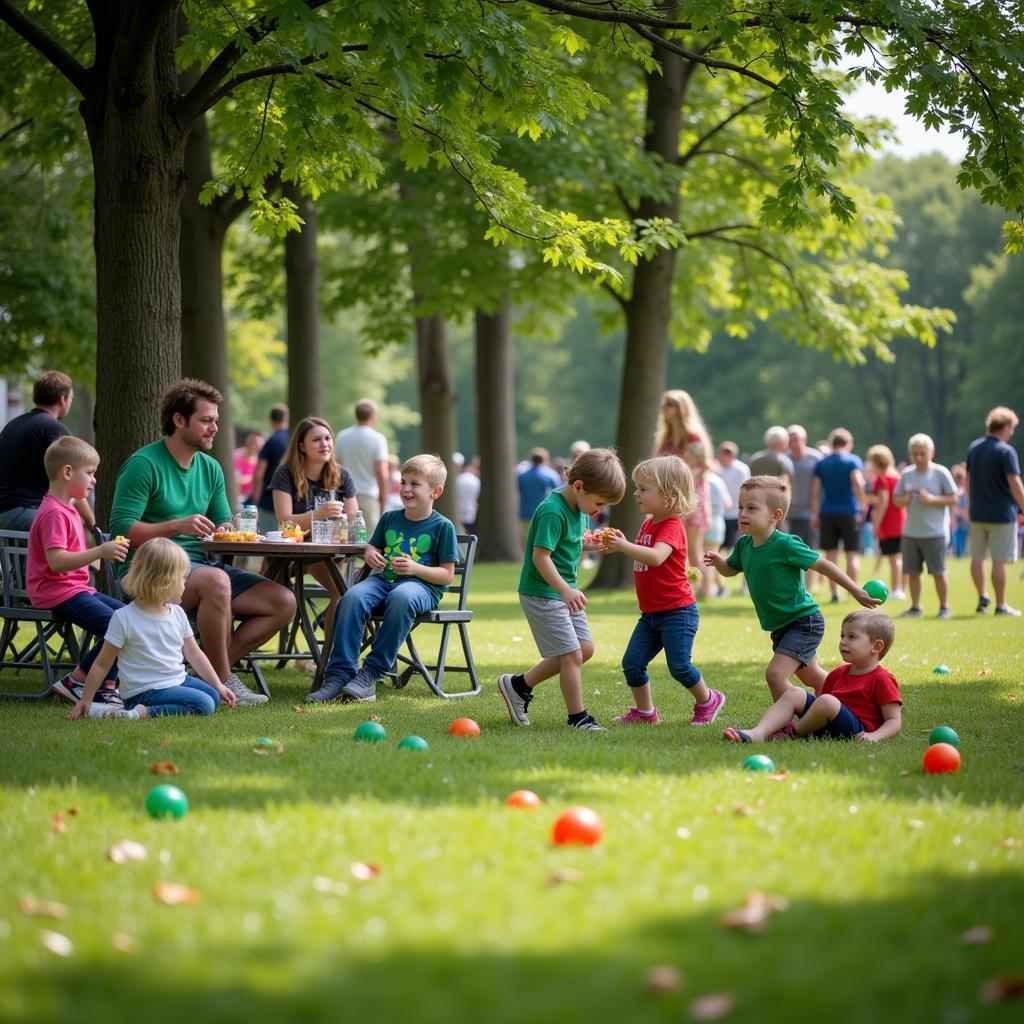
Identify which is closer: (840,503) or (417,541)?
(417,541)

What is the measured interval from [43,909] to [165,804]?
48.0 inches

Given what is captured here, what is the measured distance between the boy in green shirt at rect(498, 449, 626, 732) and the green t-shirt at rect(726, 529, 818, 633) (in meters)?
0.90

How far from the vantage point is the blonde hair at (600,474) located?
7.34 meters

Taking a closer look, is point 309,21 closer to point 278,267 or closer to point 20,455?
point 20,455

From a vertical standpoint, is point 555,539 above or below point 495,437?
below

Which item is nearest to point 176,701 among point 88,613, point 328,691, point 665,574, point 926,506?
point 88,613

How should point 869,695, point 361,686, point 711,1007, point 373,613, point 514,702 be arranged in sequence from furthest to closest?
point 373,613
point 361,686
point 514,702
point 869,695
point 711,1007

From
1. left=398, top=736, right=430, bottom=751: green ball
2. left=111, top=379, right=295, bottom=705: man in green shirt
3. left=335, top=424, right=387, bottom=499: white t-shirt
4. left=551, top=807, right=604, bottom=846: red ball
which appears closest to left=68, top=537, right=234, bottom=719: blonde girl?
left=111, top=379, right=295, bottom=705: man in green shirt

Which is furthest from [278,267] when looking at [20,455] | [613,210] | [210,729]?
[210,729]

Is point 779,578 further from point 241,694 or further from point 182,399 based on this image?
point 182,399

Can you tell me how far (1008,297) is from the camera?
2012 inches

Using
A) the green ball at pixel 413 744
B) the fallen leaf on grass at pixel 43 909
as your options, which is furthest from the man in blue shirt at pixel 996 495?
the fallen leaf on grass at pixel 43 909

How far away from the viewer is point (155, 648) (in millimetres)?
7660

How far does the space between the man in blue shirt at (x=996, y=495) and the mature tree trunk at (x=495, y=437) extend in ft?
39.2
